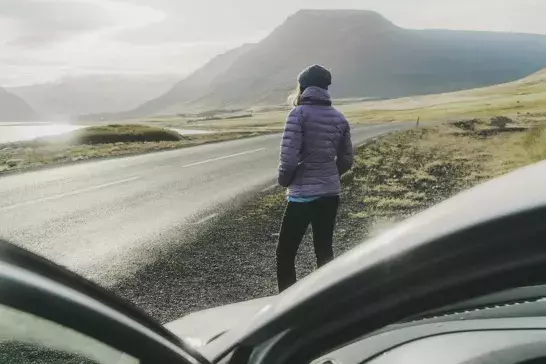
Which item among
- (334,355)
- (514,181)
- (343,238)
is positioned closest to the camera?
(514,181)

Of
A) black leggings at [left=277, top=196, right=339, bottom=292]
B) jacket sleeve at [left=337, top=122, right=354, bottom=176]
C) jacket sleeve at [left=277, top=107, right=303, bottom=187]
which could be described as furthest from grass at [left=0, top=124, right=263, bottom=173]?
jacket sleeve at [left=277, top=107, right=303, bottom=187]

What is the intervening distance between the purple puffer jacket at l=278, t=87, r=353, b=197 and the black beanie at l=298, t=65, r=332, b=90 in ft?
0.20

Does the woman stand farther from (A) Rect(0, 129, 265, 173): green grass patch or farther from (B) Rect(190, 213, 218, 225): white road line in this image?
(A) Rect(0, 129, 265, 173): green grass patch

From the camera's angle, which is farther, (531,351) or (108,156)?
(108,156)

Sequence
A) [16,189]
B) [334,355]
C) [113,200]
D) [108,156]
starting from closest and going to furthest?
[334,355] → [113,200] → [16,189] → [108,156]

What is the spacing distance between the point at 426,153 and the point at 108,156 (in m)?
13.2

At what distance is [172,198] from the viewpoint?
42.4 feet

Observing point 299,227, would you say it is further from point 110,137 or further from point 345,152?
point 110,137

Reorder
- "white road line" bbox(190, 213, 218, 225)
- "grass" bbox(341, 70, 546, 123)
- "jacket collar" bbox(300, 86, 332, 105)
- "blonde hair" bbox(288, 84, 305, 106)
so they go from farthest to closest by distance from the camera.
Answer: "grass" bbox(341, 70, 546, 123) < "white road line" bbox(190, 213, 218, 225) < "blonde hair" bbox(288, 84, 305, 106) < "jacket collar" bbox(300, 86, 332, 105)

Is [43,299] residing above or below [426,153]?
above

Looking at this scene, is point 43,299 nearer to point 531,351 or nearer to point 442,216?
point 442,216

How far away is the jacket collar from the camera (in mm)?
4582

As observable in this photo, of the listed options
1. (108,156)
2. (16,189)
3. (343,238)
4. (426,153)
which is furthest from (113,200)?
(426,153)

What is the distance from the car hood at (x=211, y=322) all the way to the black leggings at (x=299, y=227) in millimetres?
1959
